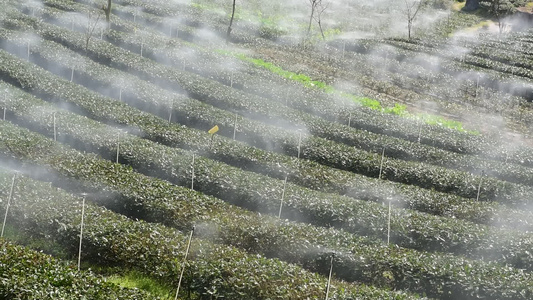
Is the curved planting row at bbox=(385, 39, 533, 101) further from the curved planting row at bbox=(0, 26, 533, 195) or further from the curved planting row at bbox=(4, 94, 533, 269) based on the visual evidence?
the curved planting row at bbox=(4, 94, 533, 269)

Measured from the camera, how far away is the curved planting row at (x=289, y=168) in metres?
22.9

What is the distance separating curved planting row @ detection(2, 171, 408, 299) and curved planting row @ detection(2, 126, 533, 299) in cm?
125

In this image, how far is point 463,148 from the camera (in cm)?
3042

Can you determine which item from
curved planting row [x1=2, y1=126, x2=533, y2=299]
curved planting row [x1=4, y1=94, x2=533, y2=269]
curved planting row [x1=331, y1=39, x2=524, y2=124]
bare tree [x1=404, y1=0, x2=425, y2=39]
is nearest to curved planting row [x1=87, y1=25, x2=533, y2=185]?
curved planting row [x1=4, y1=94, x2=533, y2=269]

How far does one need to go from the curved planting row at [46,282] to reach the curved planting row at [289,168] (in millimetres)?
11340

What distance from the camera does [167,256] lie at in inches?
660

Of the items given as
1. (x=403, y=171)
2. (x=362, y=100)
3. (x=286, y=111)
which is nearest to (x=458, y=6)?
(x=362, y=100)

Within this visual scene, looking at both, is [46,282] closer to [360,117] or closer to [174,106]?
[174,106]

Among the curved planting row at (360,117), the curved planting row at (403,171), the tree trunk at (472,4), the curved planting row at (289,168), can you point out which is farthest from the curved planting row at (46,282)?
the tree trunk at (472,4)

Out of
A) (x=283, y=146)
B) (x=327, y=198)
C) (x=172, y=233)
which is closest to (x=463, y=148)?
(x=283, y=146)

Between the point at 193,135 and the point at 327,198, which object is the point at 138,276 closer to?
the point at 327,198

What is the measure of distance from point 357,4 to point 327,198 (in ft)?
190

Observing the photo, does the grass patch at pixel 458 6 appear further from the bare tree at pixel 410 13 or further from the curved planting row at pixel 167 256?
the curved planting row at pixel 167 256

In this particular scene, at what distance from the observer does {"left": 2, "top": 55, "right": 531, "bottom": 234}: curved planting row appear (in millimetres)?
22922
